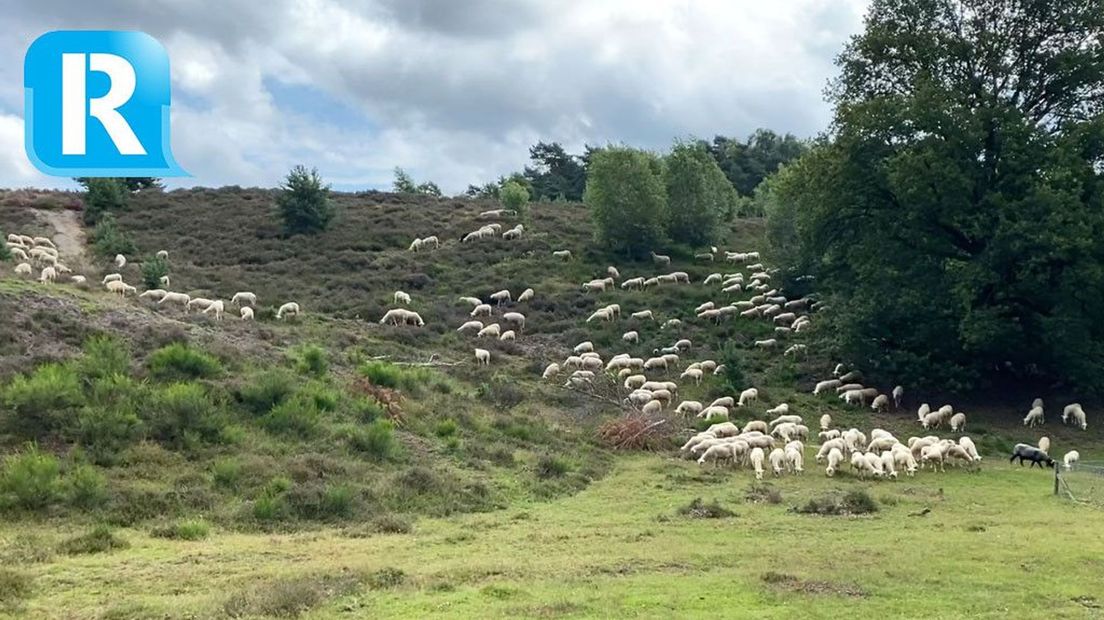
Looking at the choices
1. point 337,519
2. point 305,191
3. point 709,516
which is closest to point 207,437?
point 337,519

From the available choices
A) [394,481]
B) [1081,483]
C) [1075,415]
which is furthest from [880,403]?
[394,481]

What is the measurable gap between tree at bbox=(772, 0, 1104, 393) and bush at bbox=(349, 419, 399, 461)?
57.8ft

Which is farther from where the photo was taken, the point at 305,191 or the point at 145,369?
the point at 305,191

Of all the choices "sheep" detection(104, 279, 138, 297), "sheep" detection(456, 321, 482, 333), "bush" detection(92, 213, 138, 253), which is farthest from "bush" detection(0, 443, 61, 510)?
"bush" detection(92, 213, 138, 253)

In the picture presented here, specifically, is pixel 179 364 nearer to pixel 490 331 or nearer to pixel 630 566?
pixel 630 566

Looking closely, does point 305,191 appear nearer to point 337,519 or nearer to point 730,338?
point 730,338

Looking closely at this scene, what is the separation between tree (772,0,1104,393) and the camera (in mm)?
27375

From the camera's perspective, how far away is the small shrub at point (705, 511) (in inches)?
604

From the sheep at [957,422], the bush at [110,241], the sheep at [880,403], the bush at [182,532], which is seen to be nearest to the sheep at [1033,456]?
the sheep at [957,422]

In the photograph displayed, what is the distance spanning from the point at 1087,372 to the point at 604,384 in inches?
563

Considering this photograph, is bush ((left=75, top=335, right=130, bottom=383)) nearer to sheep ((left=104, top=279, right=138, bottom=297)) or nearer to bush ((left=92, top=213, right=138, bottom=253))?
sheep ((left=104, top=279, right=138, bottom=297))

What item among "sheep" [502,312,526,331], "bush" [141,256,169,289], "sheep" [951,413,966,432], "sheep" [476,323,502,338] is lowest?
"sheep" [951,413,966,432]

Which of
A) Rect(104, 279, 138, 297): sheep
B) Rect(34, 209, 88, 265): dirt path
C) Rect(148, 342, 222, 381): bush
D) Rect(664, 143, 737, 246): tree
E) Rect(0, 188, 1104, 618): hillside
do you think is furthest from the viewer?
Rect(664, 143, 737, 246): tree

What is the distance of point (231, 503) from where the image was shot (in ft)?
50.4
